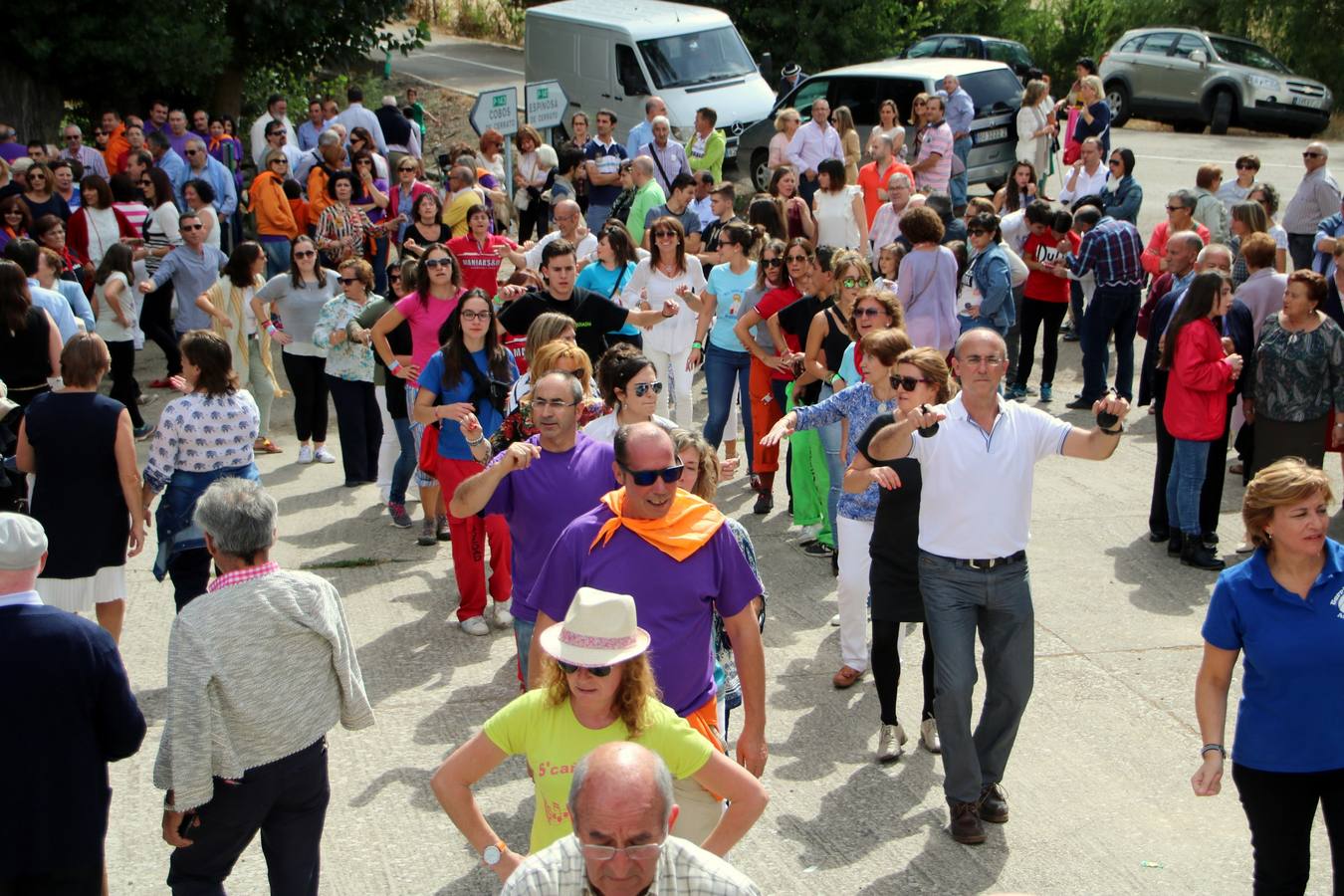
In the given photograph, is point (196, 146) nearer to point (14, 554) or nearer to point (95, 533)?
point (95, 533)

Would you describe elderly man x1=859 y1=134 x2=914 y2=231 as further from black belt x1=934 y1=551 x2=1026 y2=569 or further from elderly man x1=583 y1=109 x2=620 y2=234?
black belt x1=934 y1=551 x2=1026 y2=569

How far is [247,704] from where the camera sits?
4.42 meters

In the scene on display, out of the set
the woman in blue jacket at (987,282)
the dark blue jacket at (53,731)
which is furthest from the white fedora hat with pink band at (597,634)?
the woman in blue jacket at (987,282)

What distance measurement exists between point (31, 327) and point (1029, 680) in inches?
246

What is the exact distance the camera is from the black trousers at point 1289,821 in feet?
15.0

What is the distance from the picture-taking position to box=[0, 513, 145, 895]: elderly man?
13.7 feet

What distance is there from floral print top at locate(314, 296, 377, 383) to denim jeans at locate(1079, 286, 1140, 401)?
5.70m

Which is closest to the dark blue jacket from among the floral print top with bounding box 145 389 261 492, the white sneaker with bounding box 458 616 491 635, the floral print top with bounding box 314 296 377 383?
the floral print top with bounding box 145 389 261 492

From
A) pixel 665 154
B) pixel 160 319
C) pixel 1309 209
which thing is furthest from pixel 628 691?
pixel 665 154

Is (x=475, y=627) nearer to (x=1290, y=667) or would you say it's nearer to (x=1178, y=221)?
(x=1290, y=667)

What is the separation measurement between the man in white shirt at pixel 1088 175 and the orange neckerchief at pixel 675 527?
10.8 meters

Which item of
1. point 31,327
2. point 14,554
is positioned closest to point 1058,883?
point 14,554

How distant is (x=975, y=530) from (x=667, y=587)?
144 cm

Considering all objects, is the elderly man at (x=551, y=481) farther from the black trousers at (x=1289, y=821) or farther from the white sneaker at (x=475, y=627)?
the black trousers at (x=1289, y=821)
